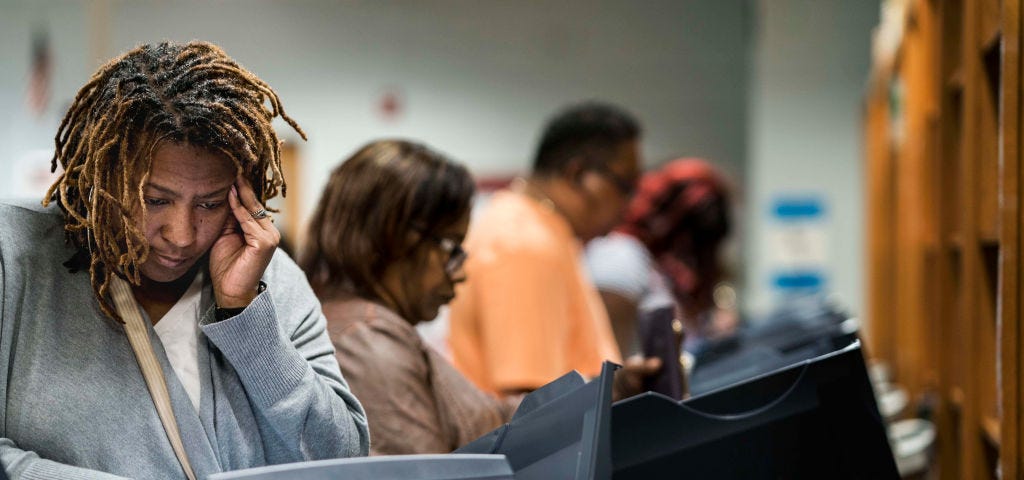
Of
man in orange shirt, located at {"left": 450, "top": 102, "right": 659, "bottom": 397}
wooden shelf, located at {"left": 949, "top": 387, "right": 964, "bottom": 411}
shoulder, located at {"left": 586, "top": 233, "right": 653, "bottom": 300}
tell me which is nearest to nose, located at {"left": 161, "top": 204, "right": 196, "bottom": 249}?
man in orange shirt, located at {"left": 450, "top": 102, "right": 659, "bottom": 397}

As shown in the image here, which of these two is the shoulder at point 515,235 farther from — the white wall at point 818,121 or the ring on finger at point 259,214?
the white wall at point 818,121

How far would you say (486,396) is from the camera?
1565 millimetres

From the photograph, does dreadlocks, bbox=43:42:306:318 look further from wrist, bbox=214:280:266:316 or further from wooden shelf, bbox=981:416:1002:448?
wooden shelf, bbox=981:416:1002:448

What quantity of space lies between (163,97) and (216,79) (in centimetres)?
5

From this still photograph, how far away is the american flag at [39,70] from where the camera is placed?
3.64 meters

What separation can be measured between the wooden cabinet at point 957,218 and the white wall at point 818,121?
117cm

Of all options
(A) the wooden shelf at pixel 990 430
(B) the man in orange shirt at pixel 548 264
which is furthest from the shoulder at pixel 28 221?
(A) the wooden shelf at pixel 990 430

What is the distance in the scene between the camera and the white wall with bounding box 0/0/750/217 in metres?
6.95

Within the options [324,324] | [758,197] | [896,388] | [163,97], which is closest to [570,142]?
[324,324]

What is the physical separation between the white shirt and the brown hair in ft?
1.41

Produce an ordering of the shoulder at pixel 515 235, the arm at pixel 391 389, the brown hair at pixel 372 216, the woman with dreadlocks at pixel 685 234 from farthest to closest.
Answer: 1. the woman with dreadlocks at pixel 685 234
2. the shoulder at pixel 515 235
3. the brown hair at pixel 372 216
4. the arm at pixel 391 389

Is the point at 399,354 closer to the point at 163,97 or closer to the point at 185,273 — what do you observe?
the point at 185,273

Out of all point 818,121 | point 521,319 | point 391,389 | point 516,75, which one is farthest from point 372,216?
point 516,75

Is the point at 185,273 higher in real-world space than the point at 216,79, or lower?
→ lower
